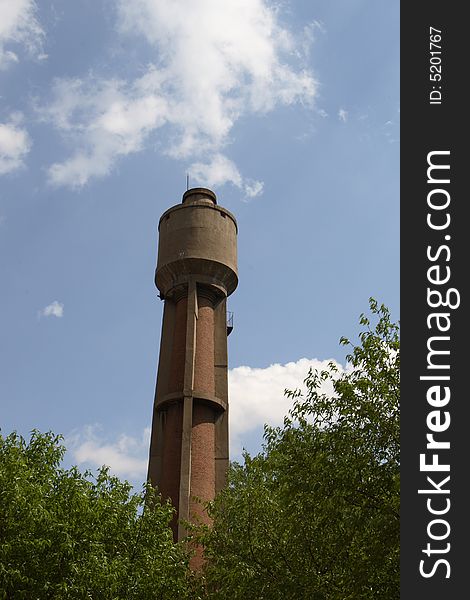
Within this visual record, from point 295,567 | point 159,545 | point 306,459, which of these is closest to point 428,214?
point 306,459

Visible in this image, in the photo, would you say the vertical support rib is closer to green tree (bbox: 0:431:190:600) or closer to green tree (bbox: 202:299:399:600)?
green tree (bbox: 0:431:190:600)

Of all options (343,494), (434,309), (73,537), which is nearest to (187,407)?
(73,537)

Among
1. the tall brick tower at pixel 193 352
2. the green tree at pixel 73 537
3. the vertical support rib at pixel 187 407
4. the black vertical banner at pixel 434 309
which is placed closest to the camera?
the black vertical banner at pixel 434 309

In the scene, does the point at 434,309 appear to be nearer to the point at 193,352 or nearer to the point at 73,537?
the point at 73,537

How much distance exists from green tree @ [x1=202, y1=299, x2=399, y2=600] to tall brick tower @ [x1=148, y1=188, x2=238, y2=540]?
11.5m

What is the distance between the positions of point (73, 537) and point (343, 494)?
7.63 m

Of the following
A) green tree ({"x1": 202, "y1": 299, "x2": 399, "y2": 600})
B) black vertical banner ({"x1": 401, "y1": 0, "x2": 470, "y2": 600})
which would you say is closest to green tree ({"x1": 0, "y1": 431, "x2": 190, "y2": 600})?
green tree ({"x1": 202, "y1": 299, "x2": 399, "y2": 600})

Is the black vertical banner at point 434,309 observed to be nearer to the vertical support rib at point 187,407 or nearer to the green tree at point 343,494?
the green tree at point 343,494

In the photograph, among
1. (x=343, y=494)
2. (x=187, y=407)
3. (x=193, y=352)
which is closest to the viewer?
(x=343, y=494)

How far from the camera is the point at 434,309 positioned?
9844 mm

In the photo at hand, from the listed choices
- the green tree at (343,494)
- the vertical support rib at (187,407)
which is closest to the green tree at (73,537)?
the green tree at (343,494)

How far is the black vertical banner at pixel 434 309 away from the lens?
A: 29.7 feet

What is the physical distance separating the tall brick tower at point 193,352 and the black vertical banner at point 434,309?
70.7ft

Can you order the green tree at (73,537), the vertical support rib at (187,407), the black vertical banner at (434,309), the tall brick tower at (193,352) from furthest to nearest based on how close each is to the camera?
1. the tall brick tower at (193,352)
2. the vertical support rib at (187,407)
3. the green tree at (73,537)
4. the black vertical banner at (434,309)
